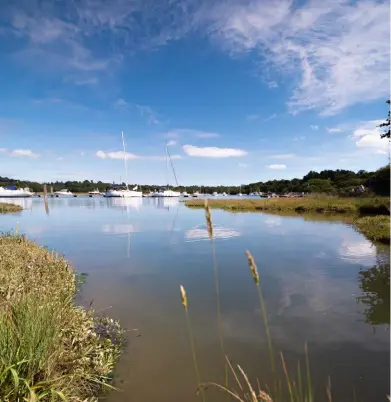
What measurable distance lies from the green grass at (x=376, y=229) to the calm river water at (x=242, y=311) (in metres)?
2.79

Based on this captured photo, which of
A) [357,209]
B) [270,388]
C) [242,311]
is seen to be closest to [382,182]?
[357,209]

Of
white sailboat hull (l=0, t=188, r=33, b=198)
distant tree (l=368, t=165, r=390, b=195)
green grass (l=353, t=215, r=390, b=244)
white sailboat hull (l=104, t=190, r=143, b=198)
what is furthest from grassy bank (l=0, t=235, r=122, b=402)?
white sailboat hull (l=0, t=188, r=33, b=198)

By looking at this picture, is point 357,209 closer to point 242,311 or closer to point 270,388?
point 242,311

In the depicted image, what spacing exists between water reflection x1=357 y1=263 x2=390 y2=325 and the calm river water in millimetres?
39

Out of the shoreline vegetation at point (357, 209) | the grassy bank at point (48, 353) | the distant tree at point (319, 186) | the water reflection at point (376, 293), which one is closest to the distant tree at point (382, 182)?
the shoreline vegetation at point (357, 209)

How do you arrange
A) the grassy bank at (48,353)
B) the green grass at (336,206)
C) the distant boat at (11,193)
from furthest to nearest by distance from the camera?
the distant boat at (11,193), the green grass at (336,206), the grassy bank at (48,353)

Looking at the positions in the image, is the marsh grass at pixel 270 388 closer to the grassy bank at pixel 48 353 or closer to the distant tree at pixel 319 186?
the grassy bank at pixel 48 353

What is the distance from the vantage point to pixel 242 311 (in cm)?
1002

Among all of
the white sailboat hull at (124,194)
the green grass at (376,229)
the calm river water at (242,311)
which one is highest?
the white sailboat hull at (124,194)

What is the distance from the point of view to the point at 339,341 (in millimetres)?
7898

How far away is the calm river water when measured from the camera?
6.42m

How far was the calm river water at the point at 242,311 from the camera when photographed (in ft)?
21.1

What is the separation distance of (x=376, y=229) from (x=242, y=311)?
813 inches

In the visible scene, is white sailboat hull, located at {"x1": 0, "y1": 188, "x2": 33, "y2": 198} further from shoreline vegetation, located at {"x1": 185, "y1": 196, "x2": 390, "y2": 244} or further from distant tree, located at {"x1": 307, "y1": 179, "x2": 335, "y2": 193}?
distant tree, located at {"x1": 307, "y1": 179, "x2": 335, "y2": 193}
